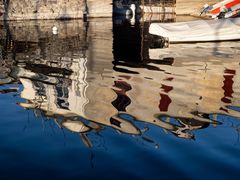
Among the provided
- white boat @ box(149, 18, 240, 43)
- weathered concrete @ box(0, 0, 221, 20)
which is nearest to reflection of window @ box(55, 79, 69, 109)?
white boat @ box(149, 18, 240, 43)

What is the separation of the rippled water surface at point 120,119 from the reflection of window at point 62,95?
0.12 ft

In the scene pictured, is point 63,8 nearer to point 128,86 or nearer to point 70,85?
point 70,85

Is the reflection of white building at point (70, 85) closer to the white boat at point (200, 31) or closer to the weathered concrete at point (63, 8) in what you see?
the white boat at point (200, 31)

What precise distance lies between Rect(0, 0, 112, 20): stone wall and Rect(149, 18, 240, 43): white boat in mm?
36108

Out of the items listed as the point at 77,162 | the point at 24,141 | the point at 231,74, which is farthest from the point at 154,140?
the point at 231,74

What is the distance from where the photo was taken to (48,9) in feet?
198

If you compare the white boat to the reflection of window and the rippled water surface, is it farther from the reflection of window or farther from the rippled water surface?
the reflection of window

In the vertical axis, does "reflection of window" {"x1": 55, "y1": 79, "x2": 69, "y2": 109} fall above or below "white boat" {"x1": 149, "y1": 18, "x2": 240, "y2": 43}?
below

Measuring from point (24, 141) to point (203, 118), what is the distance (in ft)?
16.5

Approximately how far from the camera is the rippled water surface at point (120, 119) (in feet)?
23.7

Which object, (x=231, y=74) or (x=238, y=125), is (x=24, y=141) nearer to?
(x=238, y=125)

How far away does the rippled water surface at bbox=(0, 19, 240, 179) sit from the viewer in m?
7.21

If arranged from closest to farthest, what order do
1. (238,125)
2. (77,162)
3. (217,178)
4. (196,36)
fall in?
1. (217,178)
2. (77,162)
3. (238,125)
4. (196,36)

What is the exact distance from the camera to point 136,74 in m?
16.7
